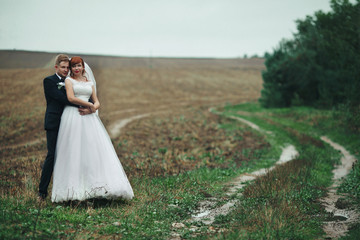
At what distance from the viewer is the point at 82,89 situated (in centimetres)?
621

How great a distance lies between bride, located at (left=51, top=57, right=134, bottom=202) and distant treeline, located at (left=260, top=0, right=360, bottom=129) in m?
22.6

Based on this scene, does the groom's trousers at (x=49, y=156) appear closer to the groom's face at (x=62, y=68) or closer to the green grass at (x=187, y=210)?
the green grass at (x=187, y=210)

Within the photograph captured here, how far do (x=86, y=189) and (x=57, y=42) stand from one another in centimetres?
524

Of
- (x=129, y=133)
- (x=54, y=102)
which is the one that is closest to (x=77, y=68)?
(x=54, y=102)

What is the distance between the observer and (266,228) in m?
5.10

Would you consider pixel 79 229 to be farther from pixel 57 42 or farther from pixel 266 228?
pixel 57 42

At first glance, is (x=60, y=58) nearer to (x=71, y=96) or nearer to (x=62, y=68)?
(x=62, y=68)

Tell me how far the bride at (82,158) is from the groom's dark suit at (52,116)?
0.45 ft

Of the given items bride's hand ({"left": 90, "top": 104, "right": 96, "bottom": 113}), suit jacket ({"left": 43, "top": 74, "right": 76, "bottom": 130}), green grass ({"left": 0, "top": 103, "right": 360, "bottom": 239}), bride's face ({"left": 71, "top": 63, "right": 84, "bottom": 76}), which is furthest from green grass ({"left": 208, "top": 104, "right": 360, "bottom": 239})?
bride's face ({"left": 71, "top": 63, "right": 84, "bottom": 76})

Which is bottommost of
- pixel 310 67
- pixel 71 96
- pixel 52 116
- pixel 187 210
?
pixel 187 210

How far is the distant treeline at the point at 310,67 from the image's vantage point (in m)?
27.6

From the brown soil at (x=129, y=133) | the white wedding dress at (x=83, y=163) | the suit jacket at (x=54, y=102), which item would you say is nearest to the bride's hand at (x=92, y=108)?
the white wedding dress at (x=83, y=163)

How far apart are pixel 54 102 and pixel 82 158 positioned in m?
1.24

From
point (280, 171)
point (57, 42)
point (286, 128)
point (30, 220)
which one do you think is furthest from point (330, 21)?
point (30, 220)
